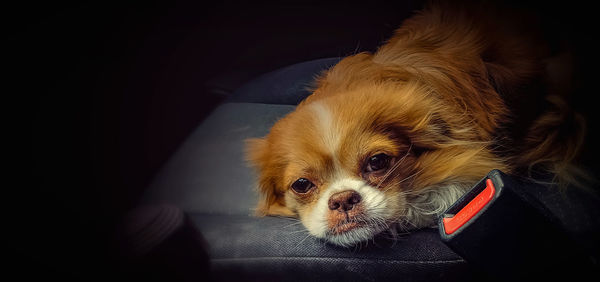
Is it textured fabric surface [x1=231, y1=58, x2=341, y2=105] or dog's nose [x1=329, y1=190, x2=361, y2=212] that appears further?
textured fabric surface [x1=231, y1=58, x2=341, y2=105]

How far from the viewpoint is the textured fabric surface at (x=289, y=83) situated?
1.18 metres

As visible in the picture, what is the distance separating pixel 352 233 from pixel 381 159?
0.65 feet

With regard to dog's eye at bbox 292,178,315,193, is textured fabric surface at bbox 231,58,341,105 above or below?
above

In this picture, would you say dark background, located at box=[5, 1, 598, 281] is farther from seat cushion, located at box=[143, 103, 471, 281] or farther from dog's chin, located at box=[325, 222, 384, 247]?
dog's chin, located at box=[325, 222, 384, 247]

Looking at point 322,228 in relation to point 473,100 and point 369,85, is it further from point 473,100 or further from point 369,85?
point 473,100

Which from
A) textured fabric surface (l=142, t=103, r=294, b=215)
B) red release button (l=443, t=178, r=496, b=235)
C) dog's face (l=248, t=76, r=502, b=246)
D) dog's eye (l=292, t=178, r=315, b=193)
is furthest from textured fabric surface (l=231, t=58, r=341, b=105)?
red release button (l=443, t=178, r=496, b=235)

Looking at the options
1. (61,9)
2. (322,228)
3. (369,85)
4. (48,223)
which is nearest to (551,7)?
(369,85)

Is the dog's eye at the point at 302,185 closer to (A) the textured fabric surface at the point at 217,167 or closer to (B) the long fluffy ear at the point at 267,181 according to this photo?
(B) the long fluffy ear at the point at 267,181

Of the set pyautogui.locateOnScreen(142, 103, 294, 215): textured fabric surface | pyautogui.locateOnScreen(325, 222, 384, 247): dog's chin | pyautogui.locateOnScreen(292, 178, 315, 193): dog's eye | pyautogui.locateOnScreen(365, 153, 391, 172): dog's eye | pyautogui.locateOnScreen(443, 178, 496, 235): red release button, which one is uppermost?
pyautogui.locateOnScreen(443, 178, 496, 235): red release button

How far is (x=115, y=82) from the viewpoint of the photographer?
6.07 ft

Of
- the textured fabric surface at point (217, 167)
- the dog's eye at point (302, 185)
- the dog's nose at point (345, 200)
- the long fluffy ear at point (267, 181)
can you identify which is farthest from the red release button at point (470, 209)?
the textured fabric surface at point (217, 167)

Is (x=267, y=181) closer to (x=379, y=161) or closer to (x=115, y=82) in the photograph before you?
(x=379, y=161)

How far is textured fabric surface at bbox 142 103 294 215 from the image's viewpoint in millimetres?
1453

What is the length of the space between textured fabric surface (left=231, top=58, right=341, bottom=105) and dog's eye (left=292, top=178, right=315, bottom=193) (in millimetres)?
271
